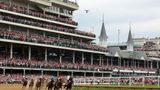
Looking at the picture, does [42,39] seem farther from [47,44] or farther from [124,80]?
[124,80]

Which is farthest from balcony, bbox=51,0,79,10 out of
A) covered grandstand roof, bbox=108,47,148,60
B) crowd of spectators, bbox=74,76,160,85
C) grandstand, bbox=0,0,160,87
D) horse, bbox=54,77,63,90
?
horse, bbox=54,77,63,90

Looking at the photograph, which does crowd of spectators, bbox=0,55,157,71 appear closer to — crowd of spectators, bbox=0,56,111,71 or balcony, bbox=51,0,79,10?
crowd of spectators, bbox=0,56,111,71

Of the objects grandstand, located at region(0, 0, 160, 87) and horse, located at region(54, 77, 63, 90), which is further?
grandstand, located at region(0, 0, 160, 87)

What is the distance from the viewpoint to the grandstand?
223 feet

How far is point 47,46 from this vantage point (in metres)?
75.8

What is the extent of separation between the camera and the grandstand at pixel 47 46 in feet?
223

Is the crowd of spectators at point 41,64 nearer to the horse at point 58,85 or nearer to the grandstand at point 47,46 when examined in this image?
the grandstand at point 47,46

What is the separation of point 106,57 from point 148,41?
66.9 meters

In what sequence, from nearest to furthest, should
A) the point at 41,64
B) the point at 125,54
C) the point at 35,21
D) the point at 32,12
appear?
the point at 41,64
the point at 32,12
the point at 35,21
the point at 125,54

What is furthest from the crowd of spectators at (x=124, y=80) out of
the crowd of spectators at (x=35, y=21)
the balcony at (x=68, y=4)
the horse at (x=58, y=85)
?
the balcony at (x=68, y=4)

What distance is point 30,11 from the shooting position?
76.9 m

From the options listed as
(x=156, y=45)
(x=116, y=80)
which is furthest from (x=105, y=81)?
(x=156, y=45)

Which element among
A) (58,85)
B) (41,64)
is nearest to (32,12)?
(41,64)

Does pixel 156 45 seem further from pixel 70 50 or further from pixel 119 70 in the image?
pixel 70 50
